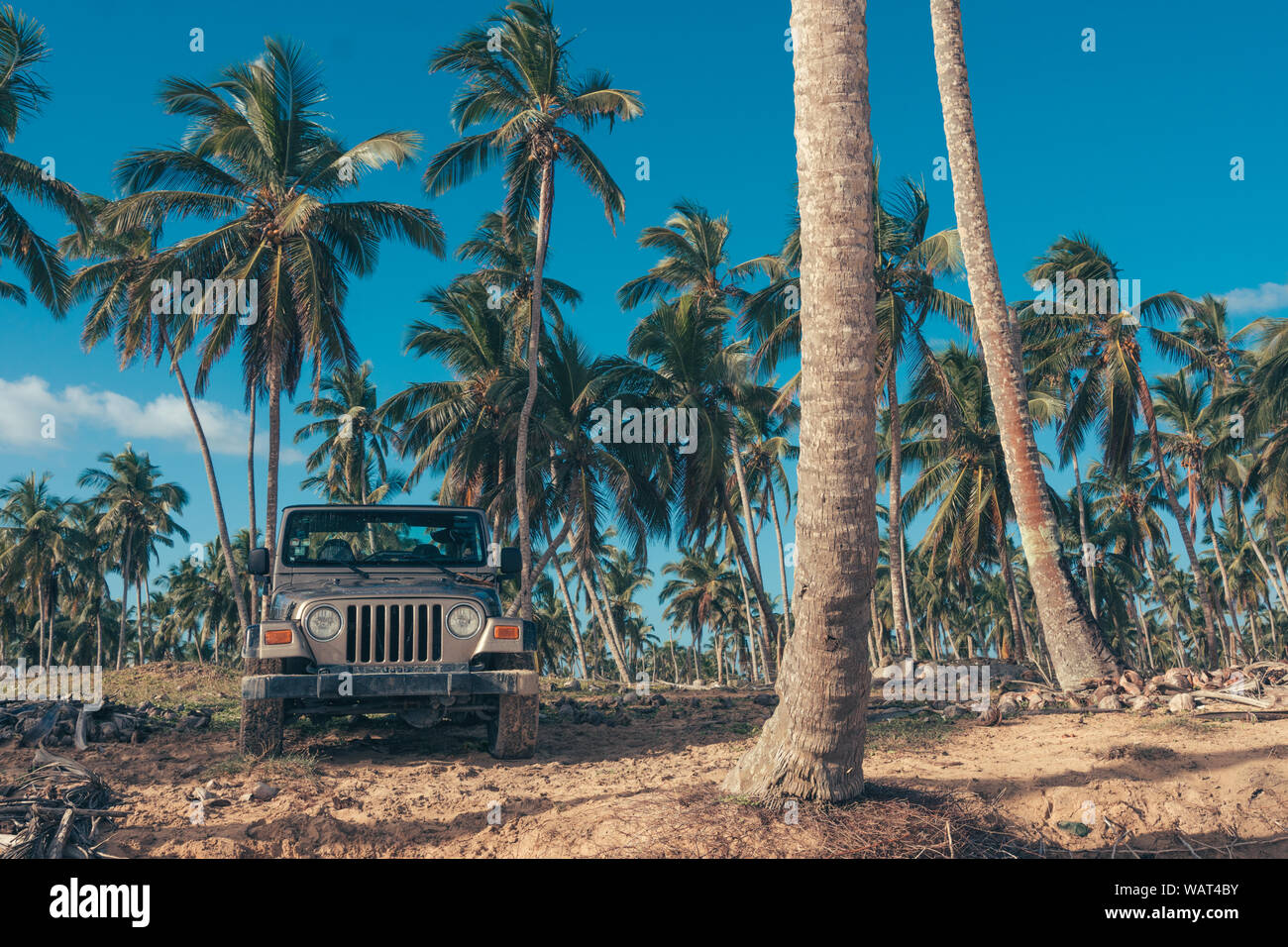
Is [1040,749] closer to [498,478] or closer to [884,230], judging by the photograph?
[884,230]

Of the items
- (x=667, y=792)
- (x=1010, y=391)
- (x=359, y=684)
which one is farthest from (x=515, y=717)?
(x=1010, y=391)

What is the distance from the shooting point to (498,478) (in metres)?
24.1

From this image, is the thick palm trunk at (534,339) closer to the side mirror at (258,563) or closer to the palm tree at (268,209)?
the palm tree at (268,209)

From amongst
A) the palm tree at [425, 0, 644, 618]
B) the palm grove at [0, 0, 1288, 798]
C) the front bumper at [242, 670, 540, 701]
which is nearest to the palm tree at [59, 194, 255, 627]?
the palm grove at [0, 0, 1288, 798]

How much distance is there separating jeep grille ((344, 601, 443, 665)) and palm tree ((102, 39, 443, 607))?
11039 millimetres

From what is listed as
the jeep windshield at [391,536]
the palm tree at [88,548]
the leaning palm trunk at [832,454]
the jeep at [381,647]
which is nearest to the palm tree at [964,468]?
the jeep windshield at [391,536]

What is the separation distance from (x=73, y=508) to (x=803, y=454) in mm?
46985

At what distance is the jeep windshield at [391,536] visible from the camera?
8477 millimetres

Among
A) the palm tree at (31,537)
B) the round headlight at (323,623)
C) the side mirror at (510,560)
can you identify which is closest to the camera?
the round headlight at (323,623)

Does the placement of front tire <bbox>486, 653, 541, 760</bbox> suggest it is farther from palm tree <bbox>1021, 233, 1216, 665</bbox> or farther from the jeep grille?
palm tree <bbox>1021, 233, 1216, 665</bbox>

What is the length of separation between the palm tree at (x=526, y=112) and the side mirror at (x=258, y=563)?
36.8 feet
